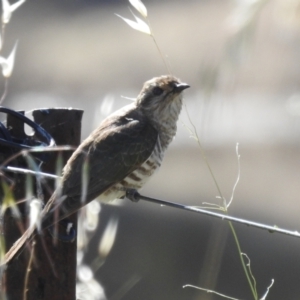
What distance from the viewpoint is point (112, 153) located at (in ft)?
14.4

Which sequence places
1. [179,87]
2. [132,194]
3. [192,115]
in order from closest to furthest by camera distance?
[132,194], [179,87], [192,115]

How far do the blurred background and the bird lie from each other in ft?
1.13

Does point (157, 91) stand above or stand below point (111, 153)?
above

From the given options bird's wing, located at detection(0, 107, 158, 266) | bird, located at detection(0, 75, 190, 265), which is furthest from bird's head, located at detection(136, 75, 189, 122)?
bird's wing, located at detection(0, 107, 158, 266)

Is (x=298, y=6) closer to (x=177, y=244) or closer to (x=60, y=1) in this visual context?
(x=177, y=244)

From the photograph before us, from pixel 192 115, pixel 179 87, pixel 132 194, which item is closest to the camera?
pixel 132 194

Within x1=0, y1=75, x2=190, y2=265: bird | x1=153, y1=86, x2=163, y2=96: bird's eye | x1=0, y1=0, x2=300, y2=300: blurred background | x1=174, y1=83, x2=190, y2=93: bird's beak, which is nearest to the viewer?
x1=0, y1=0, x2=300, y2=300: blurred background

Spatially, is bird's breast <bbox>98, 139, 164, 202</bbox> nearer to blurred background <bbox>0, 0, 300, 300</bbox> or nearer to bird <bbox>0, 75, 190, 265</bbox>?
bird <bbox>0, 75, 190, 265</bbox>

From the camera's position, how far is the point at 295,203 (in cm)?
1064

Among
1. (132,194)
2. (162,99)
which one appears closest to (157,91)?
(162,99)

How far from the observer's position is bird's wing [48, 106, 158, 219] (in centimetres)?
396

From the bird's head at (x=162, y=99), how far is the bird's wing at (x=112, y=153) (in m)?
0.14

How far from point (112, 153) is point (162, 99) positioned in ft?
2.30

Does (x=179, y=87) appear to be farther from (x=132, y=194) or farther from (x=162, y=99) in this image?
(x=132, y=194)
